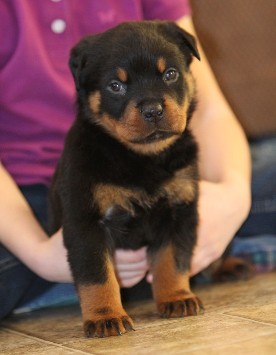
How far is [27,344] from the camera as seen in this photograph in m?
1.83

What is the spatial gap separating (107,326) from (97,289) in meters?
0.12

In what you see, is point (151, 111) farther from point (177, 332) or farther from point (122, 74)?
point (177, 332)

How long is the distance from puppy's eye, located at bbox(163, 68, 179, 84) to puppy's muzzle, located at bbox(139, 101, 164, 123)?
126 millimetres

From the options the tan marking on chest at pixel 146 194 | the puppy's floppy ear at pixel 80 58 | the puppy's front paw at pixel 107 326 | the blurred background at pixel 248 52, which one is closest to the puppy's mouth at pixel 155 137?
the tan marking on chest at pixel 146 194

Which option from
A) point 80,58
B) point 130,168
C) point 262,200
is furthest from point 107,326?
point 262,200

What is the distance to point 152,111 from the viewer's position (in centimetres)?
189

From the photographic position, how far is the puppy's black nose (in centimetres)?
189

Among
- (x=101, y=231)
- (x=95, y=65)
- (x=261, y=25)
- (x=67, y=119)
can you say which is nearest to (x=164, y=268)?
(x=101, y=231)

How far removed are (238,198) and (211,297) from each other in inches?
15.1

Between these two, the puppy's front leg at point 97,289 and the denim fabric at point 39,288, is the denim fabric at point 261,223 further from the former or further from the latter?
the puppy's front leg at point 97,289

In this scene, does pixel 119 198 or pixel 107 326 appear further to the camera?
pixel 119 198

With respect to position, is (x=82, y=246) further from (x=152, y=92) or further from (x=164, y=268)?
(x=152, y=92)

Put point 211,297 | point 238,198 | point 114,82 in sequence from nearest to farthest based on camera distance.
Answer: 1. point 114,82
2. point 211,297
3. point 238,198

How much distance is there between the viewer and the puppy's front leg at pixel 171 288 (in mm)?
1936
